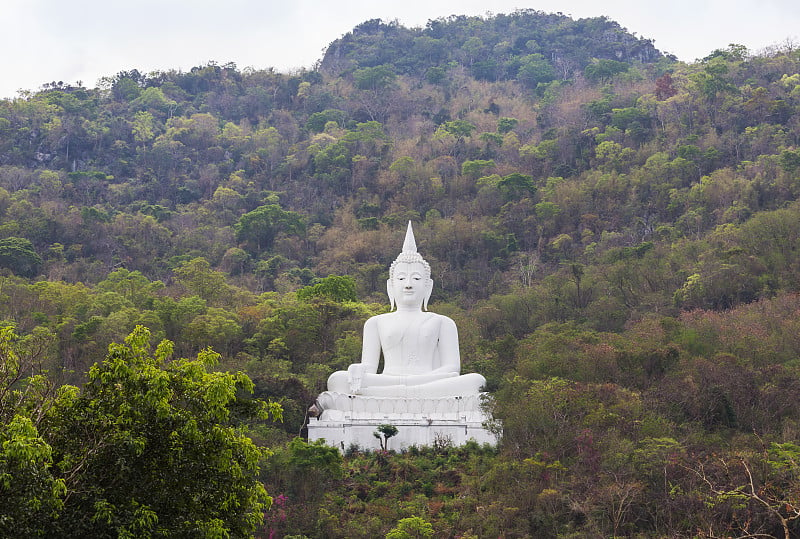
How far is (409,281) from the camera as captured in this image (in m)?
23.7

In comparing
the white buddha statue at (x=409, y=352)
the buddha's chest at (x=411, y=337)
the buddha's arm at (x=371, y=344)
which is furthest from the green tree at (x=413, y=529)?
the buddha's arm at (x=371, y=344)

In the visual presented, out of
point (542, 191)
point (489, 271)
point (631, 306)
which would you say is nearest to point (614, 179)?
point (542, 191)

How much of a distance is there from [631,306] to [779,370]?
38.5ft

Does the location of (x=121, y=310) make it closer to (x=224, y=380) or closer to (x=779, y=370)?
(x=779, y=370)

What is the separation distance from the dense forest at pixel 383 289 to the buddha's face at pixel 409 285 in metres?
2.22

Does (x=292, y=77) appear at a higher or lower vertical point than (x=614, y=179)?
higher

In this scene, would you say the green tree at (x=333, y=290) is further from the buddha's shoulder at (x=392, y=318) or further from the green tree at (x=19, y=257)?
the green tree at (x=19, y=257)

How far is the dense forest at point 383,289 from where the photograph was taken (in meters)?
11.0

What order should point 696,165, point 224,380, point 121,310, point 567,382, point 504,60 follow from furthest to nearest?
point 504,60 < point 696,165 < point 121,310 < point 567,382 < point 224,380

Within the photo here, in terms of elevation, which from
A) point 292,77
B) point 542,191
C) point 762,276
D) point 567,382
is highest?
point 292,77

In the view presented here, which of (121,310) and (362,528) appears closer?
(362,528)

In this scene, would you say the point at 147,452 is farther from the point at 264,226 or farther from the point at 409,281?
the point at 264,226

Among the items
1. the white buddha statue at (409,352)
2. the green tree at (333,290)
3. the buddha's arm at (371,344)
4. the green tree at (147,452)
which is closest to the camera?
the green tree at (147,452)

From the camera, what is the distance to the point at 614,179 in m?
46.1
